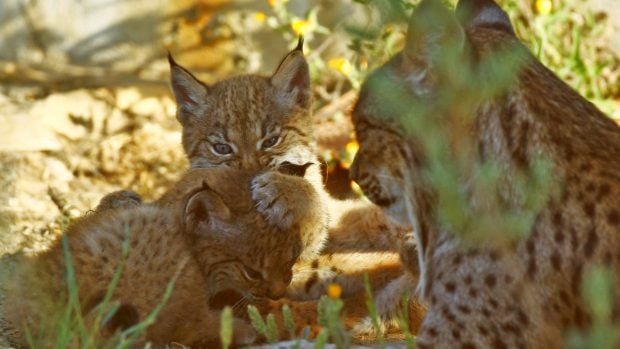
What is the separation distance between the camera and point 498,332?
3975mm

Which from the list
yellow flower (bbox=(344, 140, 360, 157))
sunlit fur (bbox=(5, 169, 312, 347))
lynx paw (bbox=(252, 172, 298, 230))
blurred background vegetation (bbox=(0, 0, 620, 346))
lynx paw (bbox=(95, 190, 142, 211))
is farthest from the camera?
blurred background vegetation (bbox=(0, 0, 620, 346))

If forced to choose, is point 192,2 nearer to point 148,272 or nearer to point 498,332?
point 148,272

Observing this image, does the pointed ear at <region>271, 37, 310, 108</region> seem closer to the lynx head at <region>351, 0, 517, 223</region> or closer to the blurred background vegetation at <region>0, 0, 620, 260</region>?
the blurred background vegetation at <region>0, 0, 620, 260</region>

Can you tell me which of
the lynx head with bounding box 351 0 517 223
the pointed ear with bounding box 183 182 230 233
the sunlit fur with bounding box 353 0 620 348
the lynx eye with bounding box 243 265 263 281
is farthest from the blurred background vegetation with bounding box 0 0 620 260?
the sunlit fur with bounding box 353 0 620 348

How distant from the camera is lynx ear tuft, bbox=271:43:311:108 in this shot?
265 inches

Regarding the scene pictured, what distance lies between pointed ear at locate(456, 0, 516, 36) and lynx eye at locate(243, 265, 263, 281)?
60.6 inches

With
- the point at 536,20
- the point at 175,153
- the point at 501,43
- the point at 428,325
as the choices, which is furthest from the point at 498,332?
the point at 175,153

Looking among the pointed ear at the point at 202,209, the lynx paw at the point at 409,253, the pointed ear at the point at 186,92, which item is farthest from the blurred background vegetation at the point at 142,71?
the lynx paw at the point at 409,253

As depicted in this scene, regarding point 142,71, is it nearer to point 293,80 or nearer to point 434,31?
point 293,80

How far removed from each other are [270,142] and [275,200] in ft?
3.27

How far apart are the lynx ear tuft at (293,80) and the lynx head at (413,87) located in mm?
2035

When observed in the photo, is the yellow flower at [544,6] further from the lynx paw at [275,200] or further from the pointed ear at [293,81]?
the lynx paw at [275,200]

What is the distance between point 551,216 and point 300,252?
1910 mm

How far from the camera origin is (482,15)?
187 inches
